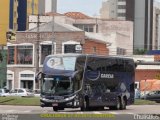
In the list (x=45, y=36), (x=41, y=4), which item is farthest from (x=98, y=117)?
(x=41, y=4)

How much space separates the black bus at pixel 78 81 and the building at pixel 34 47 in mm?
42676

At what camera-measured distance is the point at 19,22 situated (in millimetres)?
131625

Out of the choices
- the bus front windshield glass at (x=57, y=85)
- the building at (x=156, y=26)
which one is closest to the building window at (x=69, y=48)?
the bus front windshield glass at (x=57, y=85)

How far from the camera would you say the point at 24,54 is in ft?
279

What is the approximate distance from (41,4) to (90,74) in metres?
123

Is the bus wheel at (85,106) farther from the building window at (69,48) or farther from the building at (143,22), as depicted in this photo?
the building at (143,22)

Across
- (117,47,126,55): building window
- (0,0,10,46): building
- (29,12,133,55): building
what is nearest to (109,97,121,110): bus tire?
(29,12,133,55): building

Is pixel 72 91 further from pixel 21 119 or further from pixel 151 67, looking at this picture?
pixel 151 67

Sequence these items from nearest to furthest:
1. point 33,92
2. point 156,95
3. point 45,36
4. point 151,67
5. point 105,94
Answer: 1. point 105,94
2. point 156,95
3. point 33,92
4. point 45,36
5. point 151,67

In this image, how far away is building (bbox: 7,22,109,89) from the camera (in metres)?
83.2

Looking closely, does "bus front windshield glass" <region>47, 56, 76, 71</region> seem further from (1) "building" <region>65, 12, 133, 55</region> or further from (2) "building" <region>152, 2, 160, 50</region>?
(2) "building" <region>152, 2, 160, 50</region>

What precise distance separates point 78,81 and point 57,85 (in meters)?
1.34

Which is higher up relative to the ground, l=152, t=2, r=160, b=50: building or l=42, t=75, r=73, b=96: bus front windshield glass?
l=152, t=2, r=160, b=50: building

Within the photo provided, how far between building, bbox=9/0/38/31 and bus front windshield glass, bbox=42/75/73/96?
9060 cm
